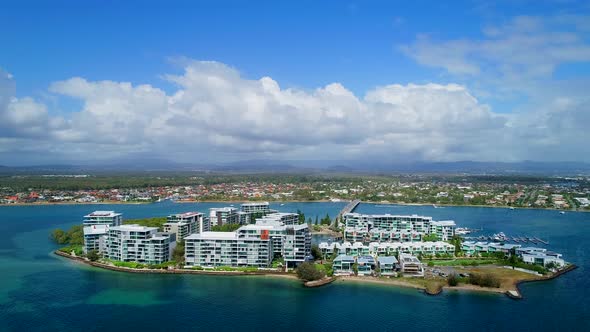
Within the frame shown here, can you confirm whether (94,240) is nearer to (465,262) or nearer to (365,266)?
(365,266)

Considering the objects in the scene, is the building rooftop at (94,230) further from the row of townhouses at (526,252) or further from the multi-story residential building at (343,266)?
the row of townhouses at (526,252)

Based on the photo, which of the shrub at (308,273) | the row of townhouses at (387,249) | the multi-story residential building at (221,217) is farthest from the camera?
the multi-story residential building at (221,217)

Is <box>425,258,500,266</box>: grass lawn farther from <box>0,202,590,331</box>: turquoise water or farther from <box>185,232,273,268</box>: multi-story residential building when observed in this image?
<box>185,232,273,268</box>: multi-story residential building

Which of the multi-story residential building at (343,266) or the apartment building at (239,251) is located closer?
the multi-story residential building at (343,266)

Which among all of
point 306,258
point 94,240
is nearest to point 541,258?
point 306,258

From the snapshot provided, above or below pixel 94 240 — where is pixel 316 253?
below

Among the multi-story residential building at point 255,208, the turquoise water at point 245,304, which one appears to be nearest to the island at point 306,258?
the turquoise water at point 245,304
